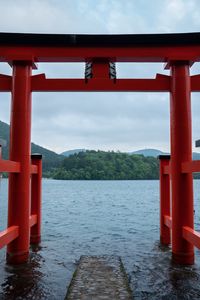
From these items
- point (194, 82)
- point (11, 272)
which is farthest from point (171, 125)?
point (11, 272)

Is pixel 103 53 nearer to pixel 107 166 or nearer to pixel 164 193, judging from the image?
pixel 164 193

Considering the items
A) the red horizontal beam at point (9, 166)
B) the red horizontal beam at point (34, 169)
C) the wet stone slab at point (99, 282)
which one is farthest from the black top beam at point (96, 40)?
the wet stone slab at point (99, 282)

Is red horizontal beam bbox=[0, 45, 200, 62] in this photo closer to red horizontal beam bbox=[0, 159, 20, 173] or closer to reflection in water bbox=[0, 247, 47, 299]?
red horizontal beam bbox=[0, 159, 20, 173]

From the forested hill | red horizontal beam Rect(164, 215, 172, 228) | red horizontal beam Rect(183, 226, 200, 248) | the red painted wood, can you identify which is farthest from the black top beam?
the forested hill

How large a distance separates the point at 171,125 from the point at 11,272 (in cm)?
396

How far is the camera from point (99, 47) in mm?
6340

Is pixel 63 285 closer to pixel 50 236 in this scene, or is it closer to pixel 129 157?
pixel 50 236

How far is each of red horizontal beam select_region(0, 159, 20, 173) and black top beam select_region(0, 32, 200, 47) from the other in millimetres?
2247

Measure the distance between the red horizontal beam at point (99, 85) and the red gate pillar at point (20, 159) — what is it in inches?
12.1

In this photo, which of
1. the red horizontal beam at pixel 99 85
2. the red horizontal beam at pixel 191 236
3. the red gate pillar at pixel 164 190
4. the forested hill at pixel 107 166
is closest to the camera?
the red horizontal beam at pixel 191 236

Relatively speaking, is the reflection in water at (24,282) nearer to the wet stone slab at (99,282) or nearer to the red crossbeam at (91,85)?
the wet stone slab at (99,282)

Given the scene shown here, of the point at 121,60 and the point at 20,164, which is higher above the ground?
the point at 121,60

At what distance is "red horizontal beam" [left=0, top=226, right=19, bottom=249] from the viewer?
5.31 m

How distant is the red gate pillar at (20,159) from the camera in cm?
618
